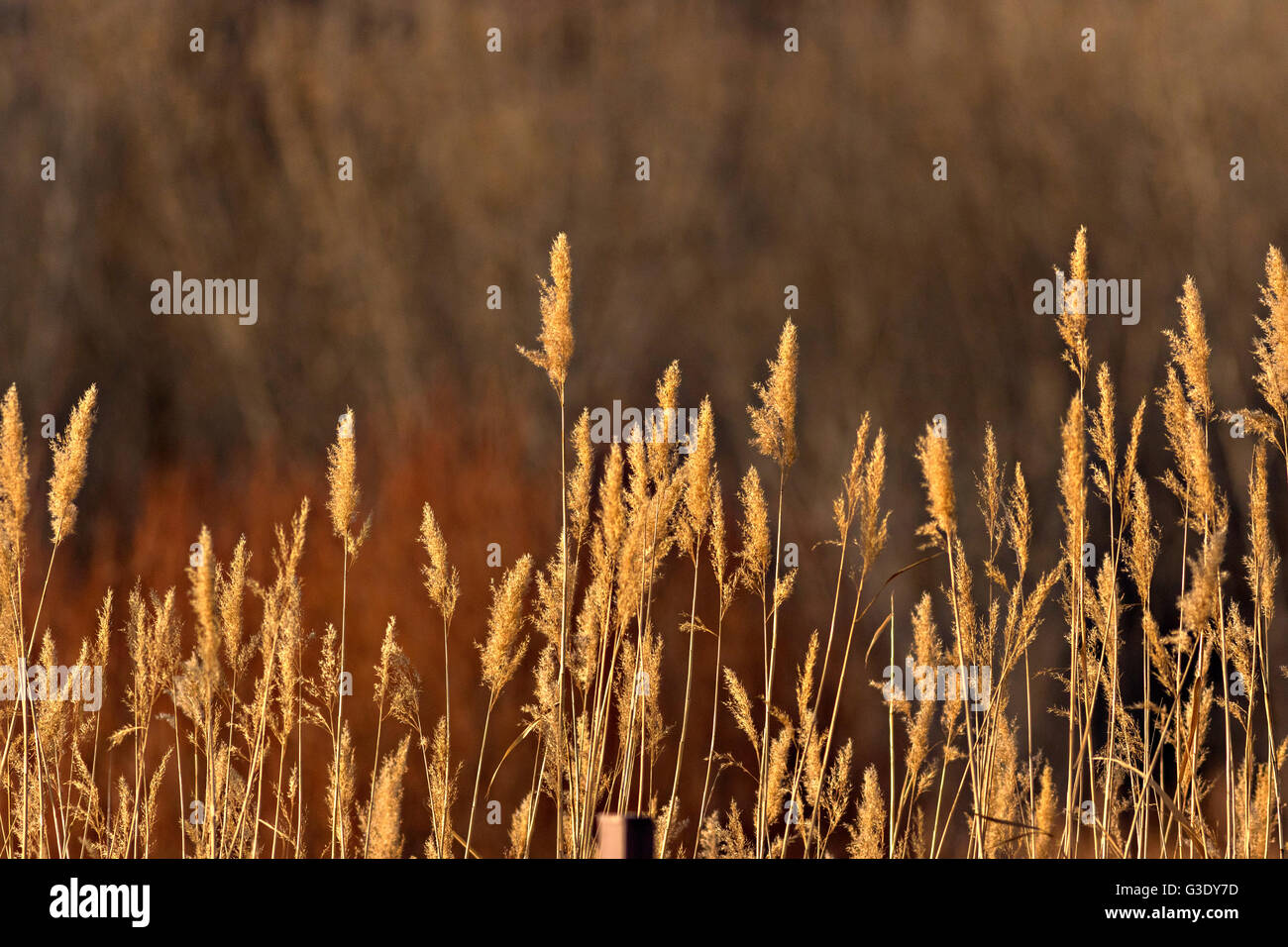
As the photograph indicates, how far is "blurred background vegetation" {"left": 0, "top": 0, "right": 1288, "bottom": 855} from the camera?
340cm

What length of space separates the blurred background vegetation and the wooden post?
6.22 feet

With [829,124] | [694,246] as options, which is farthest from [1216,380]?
[694,246]

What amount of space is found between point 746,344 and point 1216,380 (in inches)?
59.7

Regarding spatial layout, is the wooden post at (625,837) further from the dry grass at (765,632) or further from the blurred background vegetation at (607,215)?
the blurred background vegetation at (607,215)

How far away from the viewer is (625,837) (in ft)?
4.81

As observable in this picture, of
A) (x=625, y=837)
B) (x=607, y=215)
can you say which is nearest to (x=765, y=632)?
(x=625, y=837)

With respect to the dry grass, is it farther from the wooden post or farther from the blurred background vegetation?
the blurred background vegetation

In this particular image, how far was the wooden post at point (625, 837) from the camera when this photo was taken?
1461 mm

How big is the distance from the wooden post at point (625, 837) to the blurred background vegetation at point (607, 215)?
1897mm

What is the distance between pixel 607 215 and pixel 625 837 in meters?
2.46

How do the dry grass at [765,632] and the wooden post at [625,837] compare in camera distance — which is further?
the dry grass at [765,632]

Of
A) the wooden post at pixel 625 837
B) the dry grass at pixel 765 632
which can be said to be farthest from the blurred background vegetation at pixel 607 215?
the wooden post at pixel 625 837
